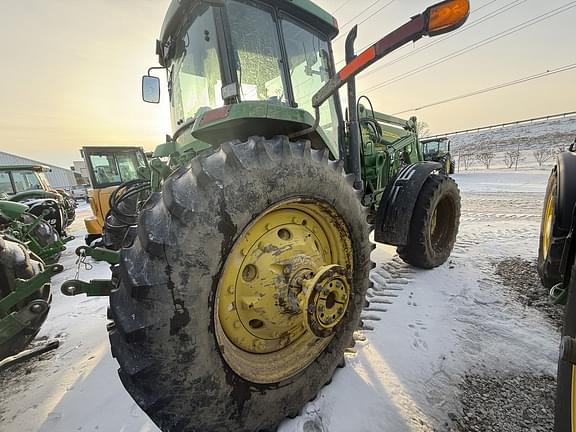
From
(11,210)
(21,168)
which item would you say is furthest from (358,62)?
(21,168)

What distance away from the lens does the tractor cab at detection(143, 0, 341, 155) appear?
1874 mm

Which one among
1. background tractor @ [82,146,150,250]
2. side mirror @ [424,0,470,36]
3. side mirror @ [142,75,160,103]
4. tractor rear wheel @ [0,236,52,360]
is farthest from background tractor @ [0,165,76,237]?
side mirror @ [424,0,470,36]

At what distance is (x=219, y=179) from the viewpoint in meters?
1.23

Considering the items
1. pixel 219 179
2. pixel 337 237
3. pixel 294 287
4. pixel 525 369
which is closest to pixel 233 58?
pixel 219 179

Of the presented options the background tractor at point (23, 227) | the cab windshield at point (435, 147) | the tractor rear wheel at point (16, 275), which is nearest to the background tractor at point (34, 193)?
the background tractor at point (23, 227)

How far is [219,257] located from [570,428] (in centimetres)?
140

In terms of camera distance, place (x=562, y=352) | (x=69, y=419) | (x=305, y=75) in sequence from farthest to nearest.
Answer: (x=305, y=75) < (x=69, y=419) < (x=562, y=352)

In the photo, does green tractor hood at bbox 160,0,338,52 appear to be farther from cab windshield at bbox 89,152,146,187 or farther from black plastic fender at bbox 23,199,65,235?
black plastic fender at bbox 23,199,65,235

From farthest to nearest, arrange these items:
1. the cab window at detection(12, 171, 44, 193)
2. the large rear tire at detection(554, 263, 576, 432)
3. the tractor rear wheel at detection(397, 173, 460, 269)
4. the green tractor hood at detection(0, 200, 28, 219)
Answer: the cab window at detection(12, 171, 44, 193)
the green tractor hood at detection(0, 200, 28, 219)
the tractor rear wheel at detection(397, 173, 460, 269)
the large rear tire at detection(554, 263, 576, 432)

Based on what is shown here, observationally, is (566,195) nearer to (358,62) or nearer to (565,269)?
(565,269)

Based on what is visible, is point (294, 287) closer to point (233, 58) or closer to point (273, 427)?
point (273, 427)

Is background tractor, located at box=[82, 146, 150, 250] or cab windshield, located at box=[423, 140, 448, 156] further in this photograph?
cab windshield, located at box=[423, 140, 448, 156]

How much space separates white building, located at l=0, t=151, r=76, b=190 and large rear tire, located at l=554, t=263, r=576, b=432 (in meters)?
53.9

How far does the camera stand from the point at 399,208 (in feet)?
10.6
